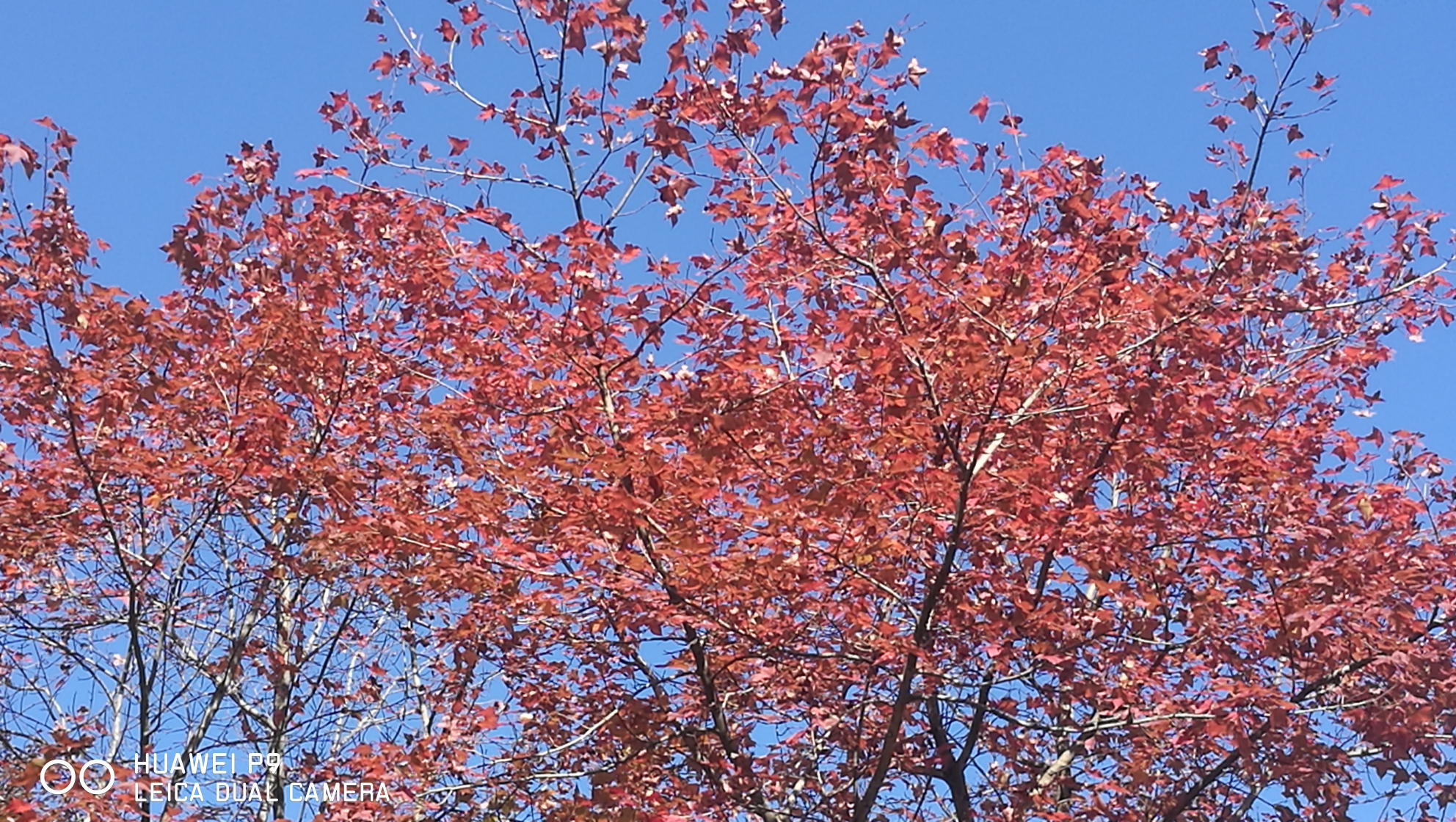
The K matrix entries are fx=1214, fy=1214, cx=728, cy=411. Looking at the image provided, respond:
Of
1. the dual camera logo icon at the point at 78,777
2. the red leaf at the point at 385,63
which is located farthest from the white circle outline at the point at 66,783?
the red leaf at the point at 385,63

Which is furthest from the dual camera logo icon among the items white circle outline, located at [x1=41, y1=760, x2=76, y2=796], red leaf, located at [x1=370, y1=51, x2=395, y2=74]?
red leaf, located at [x1=370, y1=51, x2=395, y2=74]

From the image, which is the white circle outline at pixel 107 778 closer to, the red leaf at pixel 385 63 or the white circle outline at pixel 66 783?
the white circle outline at pixel 66 783

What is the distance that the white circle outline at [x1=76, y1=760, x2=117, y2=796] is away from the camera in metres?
6.07

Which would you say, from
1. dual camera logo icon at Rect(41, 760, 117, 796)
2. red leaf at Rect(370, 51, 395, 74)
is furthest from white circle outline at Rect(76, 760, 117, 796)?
red leaf at Rect(370, 51, 395, 74)

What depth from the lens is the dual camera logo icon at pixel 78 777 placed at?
608cm

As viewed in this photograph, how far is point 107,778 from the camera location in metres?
6.29

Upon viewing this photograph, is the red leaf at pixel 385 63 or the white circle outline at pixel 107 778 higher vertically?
the red leaf at pixel 385 63

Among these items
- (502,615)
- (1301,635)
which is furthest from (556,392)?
(1301,635)

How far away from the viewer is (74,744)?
6.16 metres

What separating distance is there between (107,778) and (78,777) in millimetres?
137

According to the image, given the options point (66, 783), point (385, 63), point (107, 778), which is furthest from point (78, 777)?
point (385, 63)

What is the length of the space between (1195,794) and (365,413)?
18.4 ft

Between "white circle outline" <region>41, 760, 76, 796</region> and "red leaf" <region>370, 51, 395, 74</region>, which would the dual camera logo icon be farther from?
"red leaf" <region>370, 51, 395, 74</region>

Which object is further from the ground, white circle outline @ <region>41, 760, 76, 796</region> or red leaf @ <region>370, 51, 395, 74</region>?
red leaf @ <region>370, 51, 395, 74</region>
